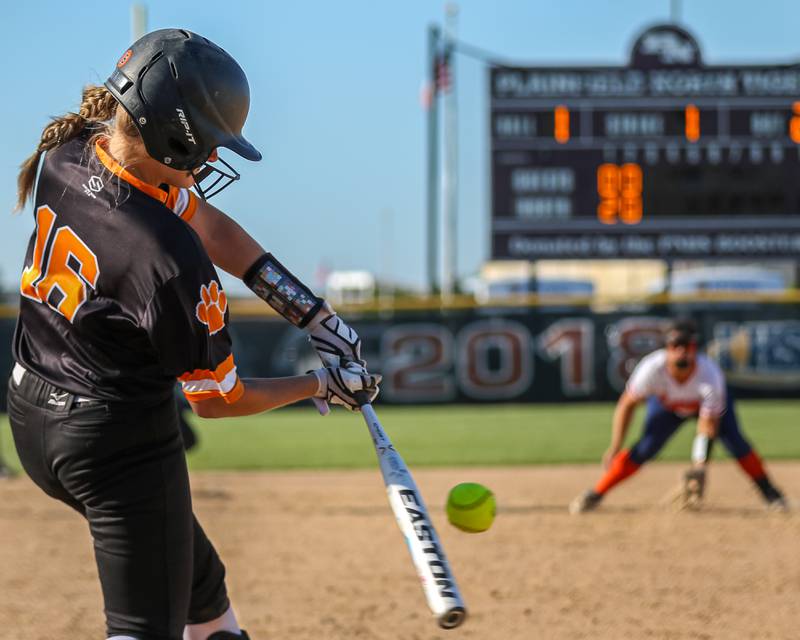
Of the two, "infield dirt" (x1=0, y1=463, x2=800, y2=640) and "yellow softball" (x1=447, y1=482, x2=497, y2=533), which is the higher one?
"yellow softball" (x1=447, y1=482, x2=497, y2=533)

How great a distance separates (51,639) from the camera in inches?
187

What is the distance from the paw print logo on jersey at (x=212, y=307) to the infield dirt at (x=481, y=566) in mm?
2540

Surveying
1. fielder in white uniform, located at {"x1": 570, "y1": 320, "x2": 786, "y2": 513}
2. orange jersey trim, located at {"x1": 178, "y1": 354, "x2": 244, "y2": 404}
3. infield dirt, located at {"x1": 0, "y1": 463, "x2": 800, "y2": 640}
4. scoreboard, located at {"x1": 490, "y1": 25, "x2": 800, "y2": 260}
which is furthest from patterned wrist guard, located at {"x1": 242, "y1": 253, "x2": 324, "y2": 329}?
A: scoreboard, located at {"x1": 490, "y1": 25, "x2": 800, "y2": 260}

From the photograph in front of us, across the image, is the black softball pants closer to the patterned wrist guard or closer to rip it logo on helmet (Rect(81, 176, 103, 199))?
rip it logo on helmet (Rect(81, 176, 103, 199))

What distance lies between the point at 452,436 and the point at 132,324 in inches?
436

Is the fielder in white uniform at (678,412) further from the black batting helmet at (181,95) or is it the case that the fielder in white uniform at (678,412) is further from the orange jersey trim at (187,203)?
the black batting helmet at (181,95)

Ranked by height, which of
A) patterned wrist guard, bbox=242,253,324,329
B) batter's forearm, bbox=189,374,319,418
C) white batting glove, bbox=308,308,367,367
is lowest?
batter's forearm, bbox=189,374,319,418

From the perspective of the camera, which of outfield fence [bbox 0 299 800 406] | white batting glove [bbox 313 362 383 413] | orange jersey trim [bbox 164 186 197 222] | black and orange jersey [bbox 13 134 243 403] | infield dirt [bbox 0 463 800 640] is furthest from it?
outfield fence [bbox 0 299 800 406]

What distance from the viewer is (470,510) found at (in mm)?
3377

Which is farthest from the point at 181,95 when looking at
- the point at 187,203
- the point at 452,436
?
the point at 452,436

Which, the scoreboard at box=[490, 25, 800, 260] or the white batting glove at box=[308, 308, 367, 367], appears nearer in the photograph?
the white batting glove at box=[308, 308, 367, 367]

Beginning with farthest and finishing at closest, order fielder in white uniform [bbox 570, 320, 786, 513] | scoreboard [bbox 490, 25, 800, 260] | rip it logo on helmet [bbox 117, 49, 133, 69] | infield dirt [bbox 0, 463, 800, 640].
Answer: scoreboard [bbox 490, 25, 800, 260], fielder in white uniform [bbox 570, 320, 786, 513], infield dirt [bbox 0, 463, 800, 640], rip it logo on helmet [bbox 117, 49, 133, 69]

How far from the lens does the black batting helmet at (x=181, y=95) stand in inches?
106

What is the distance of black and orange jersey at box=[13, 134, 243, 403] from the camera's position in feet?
8.36
